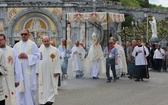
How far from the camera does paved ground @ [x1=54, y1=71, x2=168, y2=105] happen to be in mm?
12719

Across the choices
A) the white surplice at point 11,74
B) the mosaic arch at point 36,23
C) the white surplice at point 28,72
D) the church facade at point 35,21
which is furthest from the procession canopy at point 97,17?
the mosaic arch at point 36,23

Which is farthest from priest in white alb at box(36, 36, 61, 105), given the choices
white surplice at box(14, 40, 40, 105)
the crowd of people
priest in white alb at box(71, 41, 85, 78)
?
priest in white alb at box(71, 41, 85, 78)

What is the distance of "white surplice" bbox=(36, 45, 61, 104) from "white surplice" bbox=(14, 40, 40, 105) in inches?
21.9

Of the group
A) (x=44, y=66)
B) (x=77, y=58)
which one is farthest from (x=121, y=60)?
(x=44, y=66)

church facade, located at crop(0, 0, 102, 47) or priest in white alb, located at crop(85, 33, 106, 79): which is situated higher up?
church facade, located at crop(0, 0, 102, 47)

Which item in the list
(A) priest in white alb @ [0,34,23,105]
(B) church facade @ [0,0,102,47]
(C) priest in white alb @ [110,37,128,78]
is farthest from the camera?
(B) church facade @ [0,0,102,47]

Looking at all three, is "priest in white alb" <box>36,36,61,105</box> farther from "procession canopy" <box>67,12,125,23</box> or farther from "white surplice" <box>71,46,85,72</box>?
"procession canopy" <box>67,12,125,23</box>

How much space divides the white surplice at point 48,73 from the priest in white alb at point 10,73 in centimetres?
299

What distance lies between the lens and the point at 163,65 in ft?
88.5

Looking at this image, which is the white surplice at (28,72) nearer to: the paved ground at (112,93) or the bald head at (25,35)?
the bald head at (25,35)

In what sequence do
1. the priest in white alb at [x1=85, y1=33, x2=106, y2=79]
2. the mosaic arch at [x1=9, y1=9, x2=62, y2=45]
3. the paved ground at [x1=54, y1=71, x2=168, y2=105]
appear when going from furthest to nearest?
the mosaic arch at [x1=9, y1=9, x2=62, y2=45] < the priest in white alb at [x1=85, y1=33, x2=106, y2=79] < the paved ground at [x1=54, y1=71, x2=168, y2=105]

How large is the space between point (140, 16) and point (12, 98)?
219 feet

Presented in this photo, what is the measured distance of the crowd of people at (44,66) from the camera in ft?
28.7

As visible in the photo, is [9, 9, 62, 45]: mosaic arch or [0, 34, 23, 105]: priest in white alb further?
[9, 9, 62, 45]: mosaic arch
